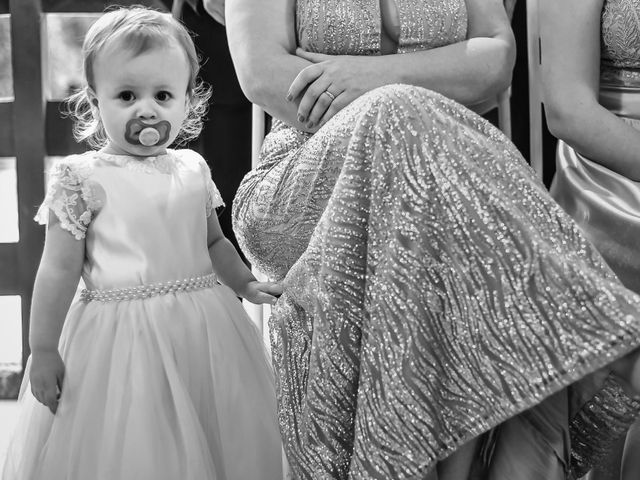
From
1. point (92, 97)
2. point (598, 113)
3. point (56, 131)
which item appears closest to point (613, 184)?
point (598, 113)

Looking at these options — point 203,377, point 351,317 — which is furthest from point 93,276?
point 351,317

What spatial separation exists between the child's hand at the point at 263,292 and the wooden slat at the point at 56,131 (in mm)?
972

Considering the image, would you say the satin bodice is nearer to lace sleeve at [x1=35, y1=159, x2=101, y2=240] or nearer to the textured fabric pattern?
the textured fabric pattern

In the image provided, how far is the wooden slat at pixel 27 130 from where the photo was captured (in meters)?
2.11

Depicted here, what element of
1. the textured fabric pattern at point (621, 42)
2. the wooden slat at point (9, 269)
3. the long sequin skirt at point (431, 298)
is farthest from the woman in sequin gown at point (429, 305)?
the wooden slat at point (9, 269)

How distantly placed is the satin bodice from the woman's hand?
10 centimetres

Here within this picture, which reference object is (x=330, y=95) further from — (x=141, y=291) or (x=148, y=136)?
(x=141, y=291)

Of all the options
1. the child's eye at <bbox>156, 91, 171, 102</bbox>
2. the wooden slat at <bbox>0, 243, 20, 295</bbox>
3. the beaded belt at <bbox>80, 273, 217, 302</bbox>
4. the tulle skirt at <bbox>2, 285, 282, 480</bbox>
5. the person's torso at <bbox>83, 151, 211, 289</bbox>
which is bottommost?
the wooden slat at <bbox>0, 243, 20, 295</bbox>

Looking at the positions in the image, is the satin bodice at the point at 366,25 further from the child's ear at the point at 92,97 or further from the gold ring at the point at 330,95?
the child's ear at the point at 92,97

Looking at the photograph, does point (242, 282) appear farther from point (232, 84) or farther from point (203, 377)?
point (232, 84)

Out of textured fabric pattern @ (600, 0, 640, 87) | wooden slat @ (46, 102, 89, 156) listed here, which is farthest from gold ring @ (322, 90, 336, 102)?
wooden slat @ (46, 102, 89, 156)

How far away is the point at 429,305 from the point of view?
37.5 inches

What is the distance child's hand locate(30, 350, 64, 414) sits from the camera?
3.95 ft

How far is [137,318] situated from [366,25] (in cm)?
58
